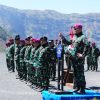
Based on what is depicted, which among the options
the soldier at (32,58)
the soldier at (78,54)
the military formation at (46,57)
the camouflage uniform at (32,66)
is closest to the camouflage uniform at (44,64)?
the military formation at (46,57)

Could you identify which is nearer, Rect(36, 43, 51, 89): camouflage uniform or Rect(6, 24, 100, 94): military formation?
Rect(6, 24, 100, 94): military formation

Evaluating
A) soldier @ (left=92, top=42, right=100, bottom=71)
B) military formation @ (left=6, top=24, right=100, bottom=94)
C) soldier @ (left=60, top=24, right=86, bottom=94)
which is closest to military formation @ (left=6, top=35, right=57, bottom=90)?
military formation @ (left=6, top=24, right=100, bottom=94)

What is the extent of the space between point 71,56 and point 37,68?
18.2 ft

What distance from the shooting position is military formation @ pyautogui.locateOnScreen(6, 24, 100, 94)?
42.8 ft

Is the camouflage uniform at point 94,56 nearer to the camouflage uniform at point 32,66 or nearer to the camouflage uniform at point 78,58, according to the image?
the camouflage uniform at point 32,66

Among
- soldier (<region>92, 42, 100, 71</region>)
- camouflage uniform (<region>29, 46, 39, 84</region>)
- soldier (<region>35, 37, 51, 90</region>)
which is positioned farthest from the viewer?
soldier (<region>92, 42, 100, 71</region>)

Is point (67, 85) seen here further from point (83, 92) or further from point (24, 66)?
point (83, 92)

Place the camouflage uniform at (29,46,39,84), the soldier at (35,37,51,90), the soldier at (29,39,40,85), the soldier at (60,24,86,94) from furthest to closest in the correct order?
the camouflage uniform at (29,46,39,84) → the soldier at (29,39,40,85) → the soldier at (35,37,51,90) → the soldier at (60,24,86,94)

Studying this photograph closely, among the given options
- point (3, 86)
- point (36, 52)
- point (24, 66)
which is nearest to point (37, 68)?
point (36, 52)

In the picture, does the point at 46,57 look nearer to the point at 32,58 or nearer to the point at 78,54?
the point at 32,58

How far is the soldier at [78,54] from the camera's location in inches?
511

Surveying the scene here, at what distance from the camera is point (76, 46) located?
13023 mm

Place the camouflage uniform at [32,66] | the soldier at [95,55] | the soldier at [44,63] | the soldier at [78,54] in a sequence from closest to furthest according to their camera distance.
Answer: the soldier at [78,54]
the soldier at [44,63]
the camouflage uniform at [32,66]
the soldier at [95,55]

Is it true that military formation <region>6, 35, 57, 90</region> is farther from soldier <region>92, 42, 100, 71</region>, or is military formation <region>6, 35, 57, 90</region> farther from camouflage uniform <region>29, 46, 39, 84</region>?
soldier <region>92, 42, 100, 71</region>
